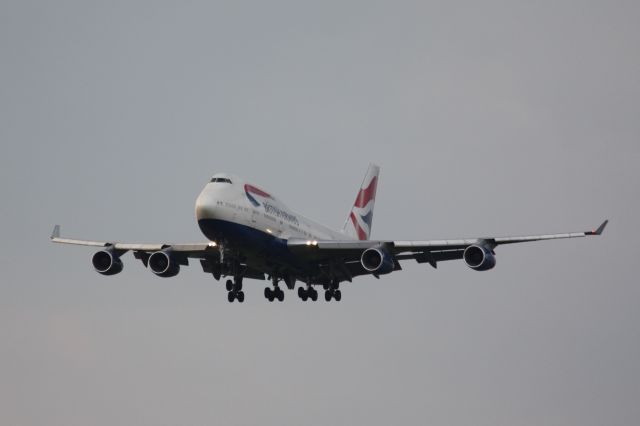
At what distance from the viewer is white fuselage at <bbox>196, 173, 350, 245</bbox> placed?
211 feet

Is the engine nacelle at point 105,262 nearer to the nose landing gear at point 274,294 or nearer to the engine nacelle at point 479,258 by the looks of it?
the nose landing gear at point 274,294

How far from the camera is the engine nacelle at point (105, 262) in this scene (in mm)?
72188

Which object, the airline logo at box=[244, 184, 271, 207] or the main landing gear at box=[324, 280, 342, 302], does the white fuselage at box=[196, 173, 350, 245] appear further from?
the main landing gear at box=[324, 280, 342, 302]

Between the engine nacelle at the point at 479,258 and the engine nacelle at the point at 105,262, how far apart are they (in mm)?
21017

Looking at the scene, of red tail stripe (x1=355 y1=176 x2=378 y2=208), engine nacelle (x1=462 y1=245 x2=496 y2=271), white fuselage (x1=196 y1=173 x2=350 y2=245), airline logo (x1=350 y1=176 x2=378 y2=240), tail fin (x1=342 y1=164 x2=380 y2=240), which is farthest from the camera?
red tail stripe (x1=355 y1=176 x2=378 y2=208)

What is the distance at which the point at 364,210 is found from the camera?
3509 inches

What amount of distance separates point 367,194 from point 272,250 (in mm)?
24558

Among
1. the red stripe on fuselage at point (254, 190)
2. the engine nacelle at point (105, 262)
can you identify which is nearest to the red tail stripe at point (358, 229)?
the red stripe on fuselage at point (254, 190)

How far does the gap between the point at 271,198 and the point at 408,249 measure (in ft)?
27.3

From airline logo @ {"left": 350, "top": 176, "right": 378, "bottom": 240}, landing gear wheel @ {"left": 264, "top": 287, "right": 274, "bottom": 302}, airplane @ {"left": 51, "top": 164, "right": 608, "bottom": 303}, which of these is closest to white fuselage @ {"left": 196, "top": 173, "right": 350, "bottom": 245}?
airplane @ {"left": 51, "top": 164, "right": 608, "bottom": 303}

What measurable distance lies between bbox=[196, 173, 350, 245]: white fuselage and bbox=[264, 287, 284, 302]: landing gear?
5453mm

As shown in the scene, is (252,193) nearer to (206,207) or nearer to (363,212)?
(206,207)

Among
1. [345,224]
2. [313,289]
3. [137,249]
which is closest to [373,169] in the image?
[345,224]

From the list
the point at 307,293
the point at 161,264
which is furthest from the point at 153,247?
the point at 307,293
